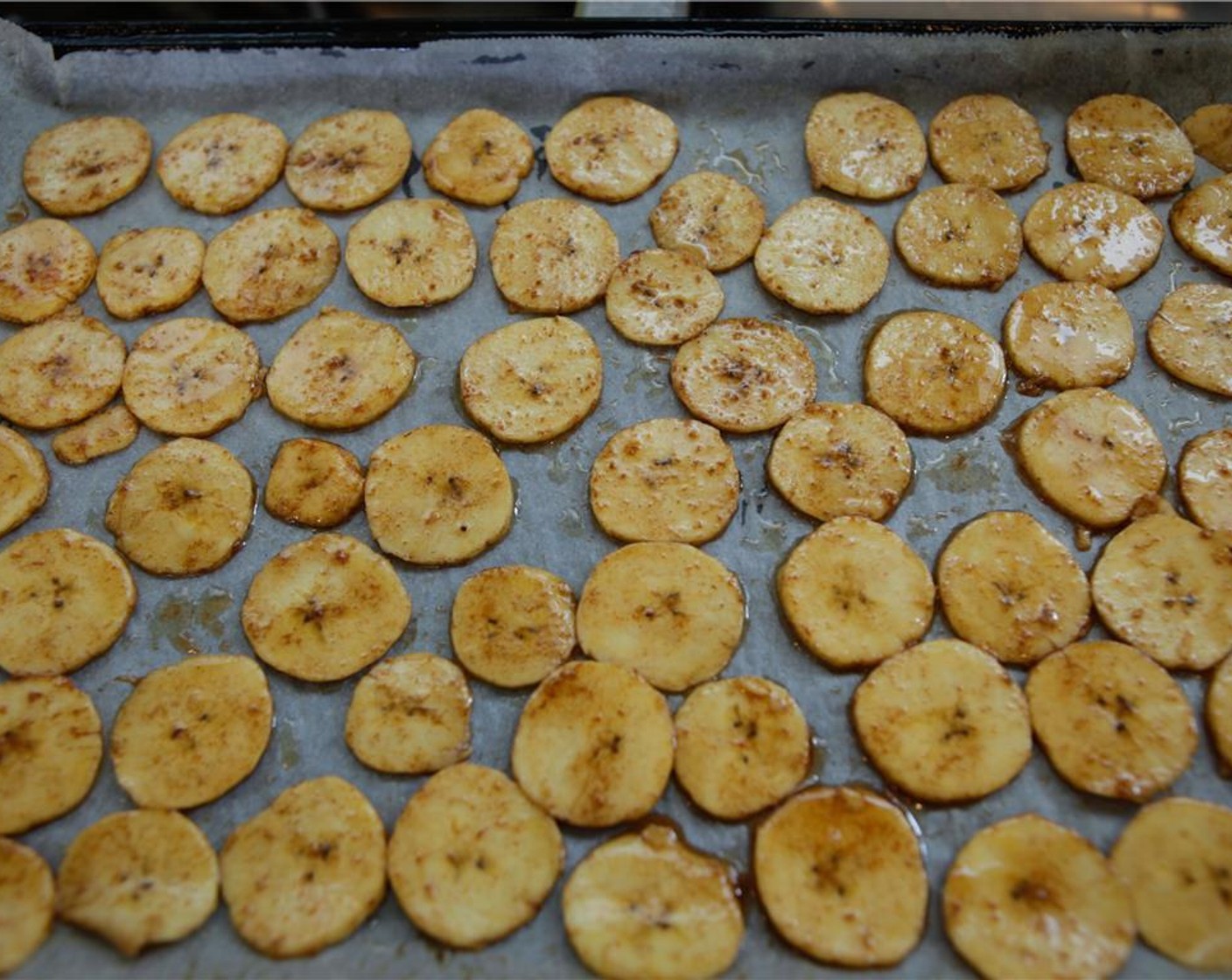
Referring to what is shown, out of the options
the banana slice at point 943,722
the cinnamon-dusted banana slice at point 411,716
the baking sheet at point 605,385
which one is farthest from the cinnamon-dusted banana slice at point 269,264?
the banana slice at point 943,722

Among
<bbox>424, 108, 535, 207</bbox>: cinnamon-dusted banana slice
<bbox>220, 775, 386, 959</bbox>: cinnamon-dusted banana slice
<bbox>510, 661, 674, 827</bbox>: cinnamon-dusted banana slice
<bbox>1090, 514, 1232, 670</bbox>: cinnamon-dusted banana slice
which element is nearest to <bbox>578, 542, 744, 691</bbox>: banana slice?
<bbox>510, 661, 674, 827</bbox>: cinnamon-dusted banana slice

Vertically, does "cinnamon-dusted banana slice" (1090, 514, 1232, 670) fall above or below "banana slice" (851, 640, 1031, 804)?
above

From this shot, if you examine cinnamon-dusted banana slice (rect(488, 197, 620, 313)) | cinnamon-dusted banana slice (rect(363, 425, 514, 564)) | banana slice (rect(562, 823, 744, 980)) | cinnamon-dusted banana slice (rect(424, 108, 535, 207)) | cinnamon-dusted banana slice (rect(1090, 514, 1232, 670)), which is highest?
cinnamon-dusted banana slice (rect(424, 108, 535, 207))

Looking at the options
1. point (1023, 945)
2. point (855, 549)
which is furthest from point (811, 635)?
point (1023, 945)

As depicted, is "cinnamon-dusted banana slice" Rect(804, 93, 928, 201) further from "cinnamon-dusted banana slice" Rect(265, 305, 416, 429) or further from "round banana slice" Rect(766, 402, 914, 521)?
"cinnamon-dusted banana slice" Rect(265, 305, 416, 429)

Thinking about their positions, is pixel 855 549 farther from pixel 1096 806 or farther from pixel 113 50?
pixel 113 50

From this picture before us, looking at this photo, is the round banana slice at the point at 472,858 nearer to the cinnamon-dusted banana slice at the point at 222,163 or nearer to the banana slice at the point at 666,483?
the banana slice at the point at 666,483

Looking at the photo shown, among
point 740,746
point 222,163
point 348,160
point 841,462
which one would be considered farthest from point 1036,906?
point 222,163
